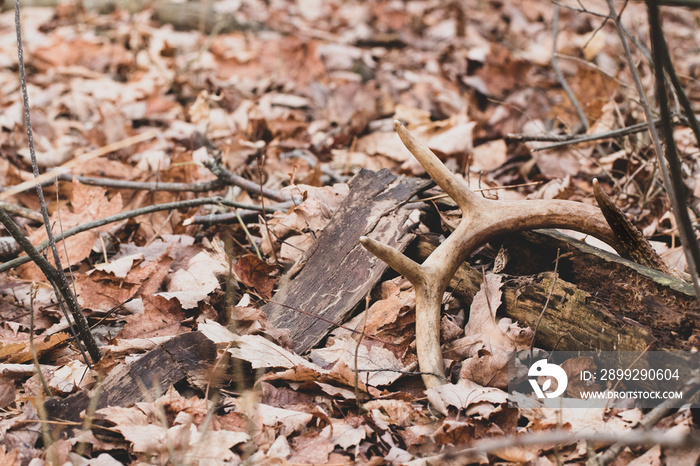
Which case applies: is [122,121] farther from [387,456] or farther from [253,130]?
[387,456]

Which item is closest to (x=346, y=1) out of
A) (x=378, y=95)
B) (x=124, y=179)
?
(x=378, y=95)

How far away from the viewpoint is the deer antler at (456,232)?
1908mm

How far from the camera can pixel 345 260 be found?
91.0 inches

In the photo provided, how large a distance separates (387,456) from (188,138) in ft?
9.75

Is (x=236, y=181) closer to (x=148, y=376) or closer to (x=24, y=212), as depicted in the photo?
(x=24, y=212)

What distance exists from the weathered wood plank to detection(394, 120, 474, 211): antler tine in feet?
0.71

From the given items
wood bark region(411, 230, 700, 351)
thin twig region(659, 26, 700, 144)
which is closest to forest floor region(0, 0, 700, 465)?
wood bark region(411, 230, 700, 351)

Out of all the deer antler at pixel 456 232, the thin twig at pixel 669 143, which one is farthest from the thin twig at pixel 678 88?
the deer antler at pixel 456 232

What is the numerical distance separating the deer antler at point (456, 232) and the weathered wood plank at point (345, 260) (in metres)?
0.26

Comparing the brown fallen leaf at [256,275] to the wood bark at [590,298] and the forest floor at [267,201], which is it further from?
the wood bark at [590,298]

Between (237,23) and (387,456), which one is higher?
(237,23)

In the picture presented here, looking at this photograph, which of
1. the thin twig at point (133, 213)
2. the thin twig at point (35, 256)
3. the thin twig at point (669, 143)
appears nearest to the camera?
the thin twig at point (669, 143)

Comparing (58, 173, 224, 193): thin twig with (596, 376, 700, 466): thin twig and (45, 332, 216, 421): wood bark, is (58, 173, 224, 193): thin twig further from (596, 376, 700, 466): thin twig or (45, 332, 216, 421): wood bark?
(596, 376, 700, 466): thin twig

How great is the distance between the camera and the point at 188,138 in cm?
393
